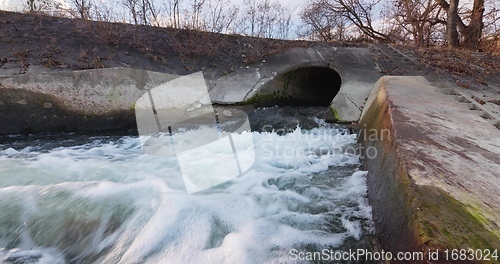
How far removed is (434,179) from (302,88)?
673 cm

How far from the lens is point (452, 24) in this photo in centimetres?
1233

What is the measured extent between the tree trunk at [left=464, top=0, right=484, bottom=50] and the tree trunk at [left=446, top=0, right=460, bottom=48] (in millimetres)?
746

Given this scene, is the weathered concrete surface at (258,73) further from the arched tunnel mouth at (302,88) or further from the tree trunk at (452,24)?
the tree trunk at (452,24)

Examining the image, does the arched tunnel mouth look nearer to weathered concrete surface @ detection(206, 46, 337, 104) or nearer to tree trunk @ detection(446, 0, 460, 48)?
weathered concrete surface @ detection(206, 46, 337, 104)

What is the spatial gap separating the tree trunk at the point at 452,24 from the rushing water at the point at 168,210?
11545 mm

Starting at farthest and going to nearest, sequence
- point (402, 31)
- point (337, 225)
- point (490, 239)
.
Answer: point (402, 31) → point (337, 225) → point (490, 239)

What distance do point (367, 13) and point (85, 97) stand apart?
16330 mm

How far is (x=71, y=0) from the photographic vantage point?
9.72 m

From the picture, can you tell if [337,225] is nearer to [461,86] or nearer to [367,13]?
[461,86]

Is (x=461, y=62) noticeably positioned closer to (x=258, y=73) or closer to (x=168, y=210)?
(x=258, y=73)

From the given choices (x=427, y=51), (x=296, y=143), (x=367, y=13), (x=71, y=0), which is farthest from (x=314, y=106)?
(x=367, y=13)

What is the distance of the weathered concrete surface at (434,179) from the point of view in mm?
1769

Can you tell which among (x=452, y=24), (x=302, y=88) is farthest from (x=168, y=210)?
(x=452, y=24)

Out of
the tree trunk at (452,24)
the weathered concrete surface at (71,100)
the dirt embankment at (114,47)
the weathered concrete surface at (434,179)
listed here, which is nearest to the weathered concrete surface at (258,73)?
the dirt embankment at (114,47)
